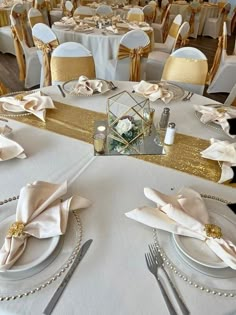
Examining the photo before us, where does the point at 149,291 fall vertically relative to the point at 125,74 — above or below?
above

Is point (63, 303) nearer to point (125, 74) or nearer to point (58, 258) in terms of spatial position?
point (58, 258)

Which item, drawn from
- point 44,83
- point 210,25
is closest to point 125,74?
point 44,83

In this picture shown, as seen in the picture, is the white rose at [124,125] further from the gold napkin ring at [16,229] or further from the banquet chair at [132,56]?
the banquet chair at [132,56]

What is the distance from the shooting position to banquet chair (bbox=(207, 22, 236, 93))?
10.7ft

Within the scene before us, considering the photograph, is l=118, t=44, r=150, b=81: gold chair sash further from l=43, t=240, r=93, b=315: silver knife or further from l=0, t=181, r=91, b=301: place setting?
l=43, t=240, r=93, b=315: silver knife

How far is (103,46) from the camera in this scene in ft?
9.91

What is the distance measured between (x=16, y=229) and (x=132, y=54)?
2.32 m

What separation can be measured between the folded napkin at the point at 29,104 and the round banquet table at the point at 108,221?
93mm

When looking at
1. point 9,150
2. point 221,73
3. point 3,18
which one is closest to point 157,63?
point 221,73

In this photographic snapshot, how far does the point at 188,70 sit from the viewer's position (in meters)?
1.81

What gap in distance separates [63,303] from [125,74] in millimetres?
2536

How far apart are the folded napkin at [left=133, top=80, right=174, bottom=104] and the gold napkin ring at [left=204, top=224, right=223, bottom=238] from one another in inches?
33.4

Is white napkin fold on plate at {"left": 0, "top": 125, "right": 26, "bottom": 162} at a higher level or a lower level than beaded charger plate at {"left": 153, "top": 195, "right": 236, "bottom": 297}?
higher

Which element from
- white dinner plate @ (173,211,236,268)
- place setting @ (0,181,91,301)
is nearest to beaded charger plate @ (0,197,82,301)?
place setting @ (0,181,91,301)
